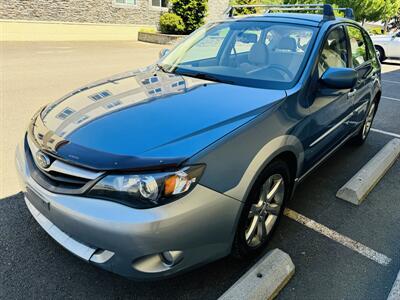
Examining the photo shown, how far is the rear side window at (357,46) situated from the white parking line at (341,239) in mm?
1838

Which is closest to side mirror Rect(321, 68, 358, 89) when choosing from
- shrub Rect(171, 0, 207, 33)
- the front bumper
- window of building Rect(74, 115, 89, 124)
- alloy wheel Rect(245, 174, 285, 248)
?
alloy wheel Rect(245, 174, 285, 248)

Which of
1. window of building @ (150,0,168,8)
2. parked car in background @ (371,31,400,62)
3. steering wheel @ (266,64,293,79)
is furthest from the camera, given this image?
window of building @ (150,0,168,8)

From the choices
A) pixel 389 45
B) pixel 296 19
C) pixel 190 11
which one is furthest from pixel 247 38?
pixel 190 11

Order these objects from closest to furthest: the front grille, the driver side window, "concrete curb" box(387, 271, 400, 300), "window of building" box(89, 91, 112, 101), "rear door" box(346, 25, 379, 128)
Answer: the front grille
"concrete curb" box(387, 271, 400, 300)
"window of building" box(89, 91, 112, 101)
the driver side window
"rear door" box(346, 25, 379, 128)

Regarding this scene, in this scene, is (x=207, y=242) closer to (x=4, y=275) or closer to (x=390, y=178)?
(x=4, y=275)

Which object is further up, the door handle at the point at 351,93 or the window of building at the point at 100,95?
the window of building at the point at 100,95

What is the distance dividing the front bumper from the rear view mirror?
6.22 ft

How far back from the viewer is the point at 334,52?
3.28 m

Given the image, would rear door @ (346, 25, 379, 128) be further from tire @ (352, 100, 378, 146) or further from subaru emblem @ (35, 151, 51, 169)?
subaru emblem @ (35, 151, 51, 169)

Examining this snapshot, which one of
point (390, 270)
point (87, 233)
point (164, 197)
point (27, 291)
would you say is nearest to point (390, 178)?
point (390, 270)

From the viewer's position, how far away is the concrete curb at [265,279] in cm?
201

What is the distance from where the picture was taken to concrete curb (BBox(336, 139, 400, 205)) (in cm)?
337

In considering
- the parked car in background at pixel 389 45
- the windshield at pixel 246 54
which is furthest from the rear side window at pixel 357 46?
the parked car in background at pixel 389 45

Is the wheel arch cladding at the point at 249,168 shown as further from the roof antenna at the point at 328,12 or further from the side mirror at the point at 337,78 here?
the roof antenna at the point at 328,12
